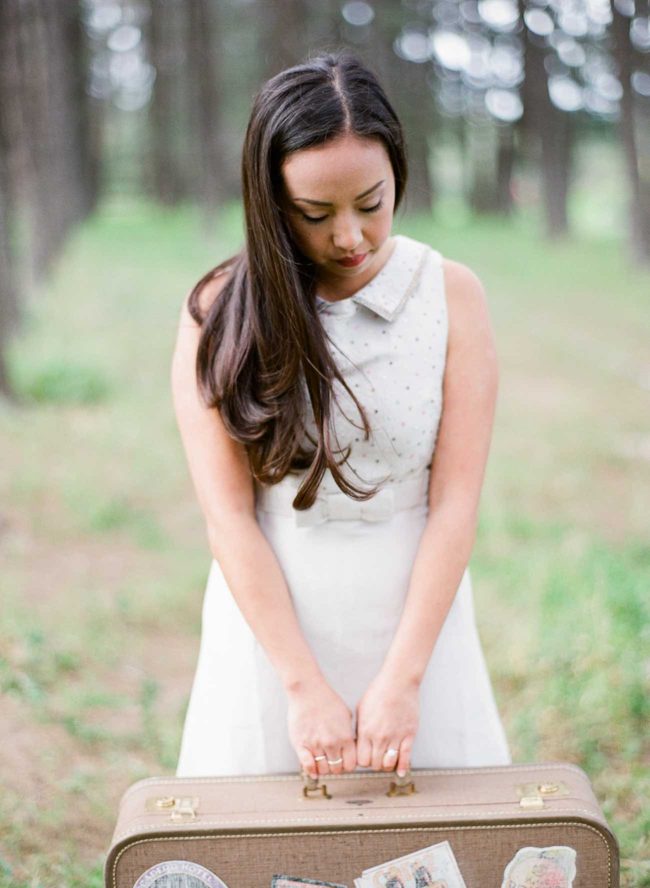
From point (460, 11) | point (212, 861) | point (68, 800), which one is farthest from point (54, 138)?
point (212, 861)

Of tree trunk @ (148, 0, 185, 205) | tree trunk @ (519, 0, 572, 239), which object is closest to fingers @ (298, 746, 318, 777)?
tree trunk @ (519, 0, 572, 239)

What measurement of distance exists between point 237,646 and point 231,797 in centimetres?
30

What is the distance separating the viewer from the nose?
1.74 metres

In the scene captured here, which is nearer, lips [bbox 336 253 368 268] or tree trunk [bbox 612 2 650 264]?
lips [bbox 336 253 368 268]

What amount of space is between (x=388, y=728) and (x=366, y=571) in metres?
0.30

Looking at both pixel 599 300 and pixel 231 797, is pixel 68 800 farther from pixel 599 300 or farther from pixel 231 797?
pixel 599 300

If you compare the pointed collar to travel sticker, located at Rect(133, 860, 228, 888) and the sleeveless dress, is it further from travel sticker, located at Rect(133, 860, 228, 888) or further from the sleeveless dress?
travel sticker, located at Rect(133, 860, 228, 888)

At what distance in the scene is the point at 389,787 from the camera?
180cm

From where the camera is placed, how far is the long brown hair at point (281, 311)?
1731mm

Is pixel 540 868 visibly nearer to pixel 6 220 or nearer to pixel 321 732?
pixel 321 732

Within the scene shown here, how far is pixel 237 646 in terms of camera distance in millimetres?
2006

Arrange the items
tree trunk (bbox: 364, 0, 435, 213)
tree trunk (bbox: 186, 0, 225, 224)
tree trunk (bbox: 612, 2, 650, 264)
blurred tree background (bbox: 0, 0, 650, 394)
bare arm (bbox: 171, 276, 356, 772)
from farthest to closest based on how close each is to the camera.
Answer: tree trunk (bbox: 186, 0, 225, 224) < tree trunk (bbox: 364, 0, 435, 213) < tree trunk (bbox: 612, 2, 650, 264) < blurred tree background (bbox: 0, 0, 650, 394) < bare arm (bbox: 171, 276, 356, 772)

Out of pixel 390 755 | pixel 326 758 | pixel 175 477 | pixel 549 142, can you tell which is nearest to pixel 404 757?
pixel 390 755

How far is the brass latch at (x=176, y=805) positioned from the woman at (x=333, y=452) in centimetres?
20
